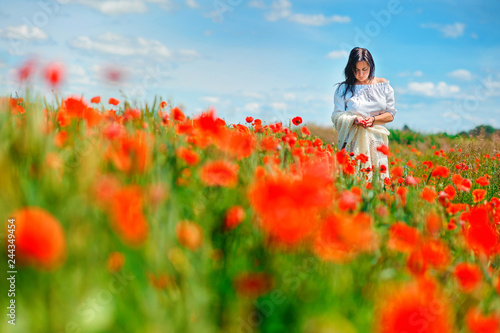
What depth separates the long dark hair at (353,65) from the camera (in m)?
5.72

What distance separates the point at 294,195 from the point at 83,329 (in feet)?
2.19

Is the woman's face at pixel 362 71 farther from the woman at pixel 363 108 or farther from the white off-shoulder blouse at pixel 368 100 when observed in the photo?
the white off-shoulder blouse at pixel 368 100

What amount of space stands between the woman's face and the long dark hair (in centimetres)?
4

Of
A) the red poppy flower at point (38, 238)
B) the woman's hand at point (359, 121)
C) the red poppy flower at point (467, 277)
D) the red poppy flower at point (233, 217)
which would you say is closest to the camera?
the red poppy flower at point (38, 238)

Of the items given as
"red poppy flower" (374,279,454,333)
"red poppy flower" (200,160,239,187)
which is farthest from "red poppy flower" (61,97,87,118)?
"red poppy flower" (374,279,454,333)

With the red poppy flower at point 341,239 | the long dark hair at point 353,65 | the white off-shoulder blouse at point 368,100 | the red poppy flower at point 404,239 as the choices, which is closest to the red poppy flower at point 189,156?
the red poppy flower at point 341,239

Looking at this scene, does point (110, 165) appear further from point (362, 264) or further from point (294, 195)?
point (362, 264)

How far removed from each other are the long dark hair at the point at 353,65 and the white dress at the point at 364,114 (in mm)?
72

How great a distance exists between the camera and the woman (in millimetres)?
5543

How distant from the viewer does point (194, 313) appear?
3.76ft

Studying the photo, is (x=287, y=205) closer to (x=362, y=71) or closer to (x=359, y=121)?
(x=359, y=121)

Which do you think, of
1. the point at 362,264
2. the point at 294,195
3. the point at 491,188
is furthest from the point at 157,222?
the point at 491,188

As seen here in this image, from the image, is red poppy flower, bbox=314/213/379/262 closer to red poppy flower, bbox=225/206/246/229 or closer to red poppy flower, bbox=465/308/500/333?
red poppy flower, bbox=225/206/246/229

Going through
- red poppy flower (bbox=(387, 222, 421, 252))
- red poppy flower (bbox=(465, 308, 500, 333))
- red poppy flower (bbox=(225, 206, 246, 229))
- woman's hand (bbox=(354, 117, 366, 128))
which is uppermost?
woman's hand (bbox=(354, 117, 366, 128))
